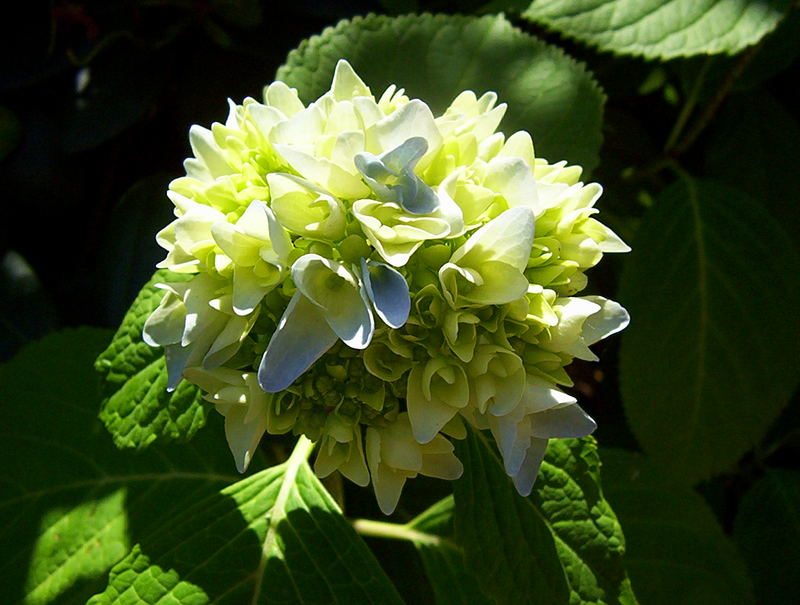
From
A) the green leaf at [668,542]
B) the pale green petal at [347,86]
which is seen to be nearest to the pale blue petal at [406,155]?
the pale green petal at [347,86]

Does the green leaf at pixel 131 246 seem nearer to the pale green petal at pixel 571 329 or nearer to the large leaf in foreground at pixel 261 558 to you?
the large leaf in foreground at pixel 261 558

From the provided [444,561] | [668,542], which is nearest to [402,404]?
[444,561]

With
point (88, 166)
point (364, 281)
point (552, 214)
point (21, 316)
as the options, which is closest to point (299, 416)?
point (364, 281)

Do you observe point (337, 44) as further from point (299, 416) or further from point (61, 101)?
point (61, 101)

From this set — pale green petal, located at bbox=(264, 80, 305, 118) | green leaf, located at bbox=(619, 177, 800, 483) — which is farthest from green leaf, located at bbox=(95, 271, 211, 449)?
green leaf, located at bbox=(619, 177, 800, 483)

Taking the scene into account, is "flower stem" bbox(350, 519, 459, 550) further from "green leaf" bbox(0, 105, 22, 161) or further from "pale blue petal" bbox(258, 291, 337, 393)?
"green leaf" bbox(0, 105, 22, 161)

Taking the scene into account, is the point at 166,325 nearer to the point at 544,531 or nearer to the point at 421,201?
the point at 421,201
